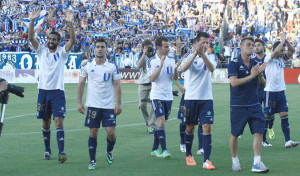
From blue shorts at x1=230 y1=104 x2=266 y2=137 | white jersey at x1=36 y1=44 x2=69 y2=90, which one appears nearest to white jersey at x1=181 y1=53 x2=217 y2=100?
blue shorts at x1=230 y1=104 x2=266 y2=137

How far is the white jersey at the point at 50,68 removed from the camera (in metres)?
10.2

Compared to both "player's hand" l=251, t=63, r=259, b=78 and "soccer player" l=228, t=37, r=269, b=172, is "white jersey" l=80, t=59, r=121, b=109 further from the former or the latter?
"player's hand" l=251, t=63, r=259, b=78

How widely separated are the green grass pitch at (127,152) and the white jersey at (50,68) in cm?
136

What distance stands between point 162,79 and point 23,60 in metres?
26.0

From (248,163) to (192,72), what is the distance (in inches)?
71.5

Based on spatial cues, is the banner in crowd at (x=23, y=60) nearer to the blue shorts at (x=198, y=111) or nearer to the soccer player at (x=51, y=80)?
the soccer player at (x=51, y=80)

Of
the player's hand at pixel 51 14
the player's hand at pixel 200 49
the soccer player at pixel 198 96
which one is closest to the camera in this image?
the player's hand at pixel 200 49

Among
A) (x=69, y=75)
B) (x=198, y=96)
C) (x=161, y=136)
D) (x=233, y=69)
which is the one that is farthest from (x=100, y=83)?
(x=69, y=75)

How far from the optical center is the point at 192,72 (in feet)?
31.7

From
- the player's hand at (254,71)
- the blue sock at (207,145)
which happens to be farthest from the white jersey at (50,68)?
the player's hand at (254,71)

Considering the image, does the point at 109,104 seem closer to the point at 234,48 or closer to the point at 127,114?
the point at 127,114

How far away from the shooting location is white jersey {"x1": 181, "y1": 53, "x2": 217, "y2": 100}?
9.55 metres

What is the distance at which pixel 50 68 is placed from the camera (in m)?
10.2

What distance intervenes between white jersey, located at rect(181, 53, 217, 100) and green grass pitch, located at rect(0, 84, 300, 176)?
3.86 feet
